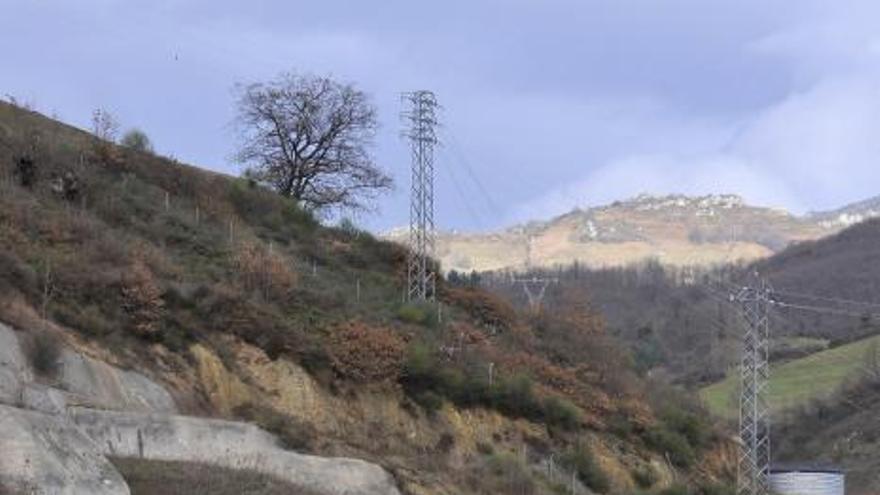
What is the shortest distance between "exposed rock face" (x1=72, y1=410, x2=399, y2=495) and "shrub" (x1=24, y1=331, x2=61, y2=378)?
2.46 m

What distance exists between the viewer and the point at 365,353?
45438mm

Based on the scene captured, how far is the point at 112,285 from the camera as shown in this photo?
38.2 m

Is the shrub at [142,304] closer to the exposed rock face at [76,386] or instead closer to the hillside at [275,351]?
the hillside at [275,351]

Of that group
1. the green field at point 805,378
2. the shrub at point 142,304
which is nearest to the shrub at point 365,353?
the shrub at point 142,304

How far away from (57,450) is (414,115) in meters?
38.8

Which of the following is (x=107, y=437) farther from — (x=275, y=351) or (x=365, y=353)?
(x=365, y=353)

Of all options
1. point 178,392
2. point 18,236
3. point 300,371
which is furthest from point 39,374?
point 300,371

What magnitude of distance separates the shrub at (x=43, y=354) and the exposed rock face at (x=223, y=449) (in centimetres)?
246

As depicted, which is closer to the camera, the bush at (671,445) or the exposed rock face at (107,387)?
the exposed rock face at (107,387)

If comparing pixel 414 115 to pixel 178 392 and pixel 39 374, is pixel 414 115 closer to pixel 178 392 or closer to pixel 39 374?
pixel 178 392

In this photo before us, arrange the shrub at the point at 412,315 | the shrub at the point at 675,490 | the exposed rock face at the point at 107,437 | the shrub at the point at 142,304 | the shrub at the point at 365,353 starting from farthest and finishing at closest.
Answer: the shrub at the point at 412,315, the shrub at the point at 675,490, the shrub at the point at 365,353, the shrub at the point at 142,304, the exposed rock face at the point at 107,437

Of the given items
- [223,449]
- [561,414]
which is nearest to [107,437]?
[223,449]

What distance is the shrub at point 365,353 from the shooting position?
44.5m

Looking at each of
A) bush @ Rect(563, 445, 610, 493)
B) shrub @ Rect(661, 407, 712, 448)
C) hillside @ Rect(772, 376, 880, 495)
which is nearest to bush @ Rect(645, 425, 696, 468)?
shrub @ Rect(661, 407, 712, 448)
